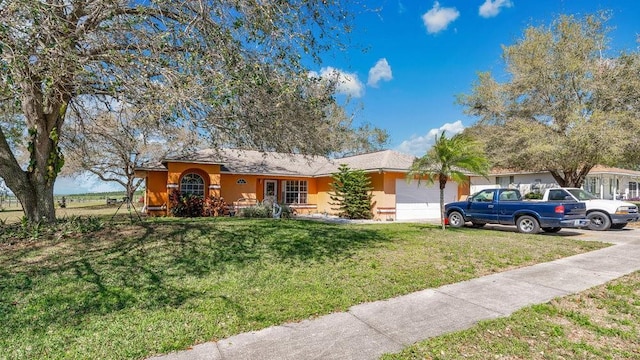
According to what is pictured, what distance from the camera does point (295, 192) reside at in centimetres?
2186

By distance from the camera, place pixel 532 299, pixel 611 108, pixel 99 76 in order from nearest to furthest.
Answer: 1. pixel 532 299
2. pixel 99 76
3. pixel 611 108

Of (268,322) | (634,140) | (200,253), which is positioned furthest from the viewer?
(634,140)

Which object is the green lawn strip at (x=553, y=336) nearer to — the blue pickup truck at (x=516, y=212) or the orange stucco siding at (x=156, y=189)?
the blue pickup truck at (x=516, y=212)

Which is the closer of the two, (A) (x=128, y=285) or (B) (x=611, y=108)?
(A) (x=128, y=285)

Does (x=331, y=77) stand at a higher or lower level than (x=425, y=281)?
higher

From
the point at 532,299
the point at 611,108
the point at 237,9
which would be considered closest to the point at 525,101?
the point at 611,108

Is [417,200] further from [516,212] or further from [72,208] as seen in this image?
[72,208]

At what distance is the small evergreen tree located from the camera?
1797 centimetres

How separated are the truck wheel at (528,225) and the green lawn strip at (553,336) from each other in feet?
25.2

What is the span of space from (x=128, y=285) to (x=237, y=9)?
502cm

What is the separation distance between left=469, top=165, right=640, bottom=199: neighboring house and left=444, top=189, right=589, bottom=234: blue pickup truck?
1460 centimetres

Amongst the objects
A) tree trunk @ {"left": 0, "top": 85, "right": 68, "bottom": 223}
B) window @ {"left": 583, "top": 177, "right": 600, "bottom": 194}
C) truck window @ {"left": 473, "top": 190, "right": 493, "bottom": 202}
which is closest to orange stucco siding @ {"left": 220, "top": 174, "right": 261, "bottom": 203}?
tree trunk @ {"left": 0, "top": 85, "right": 68, "bottom": 223}

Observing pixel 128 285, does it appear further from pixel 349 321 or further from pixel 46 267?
pixel 349 321

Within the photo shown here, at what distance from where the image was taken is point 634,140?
15945 mm
